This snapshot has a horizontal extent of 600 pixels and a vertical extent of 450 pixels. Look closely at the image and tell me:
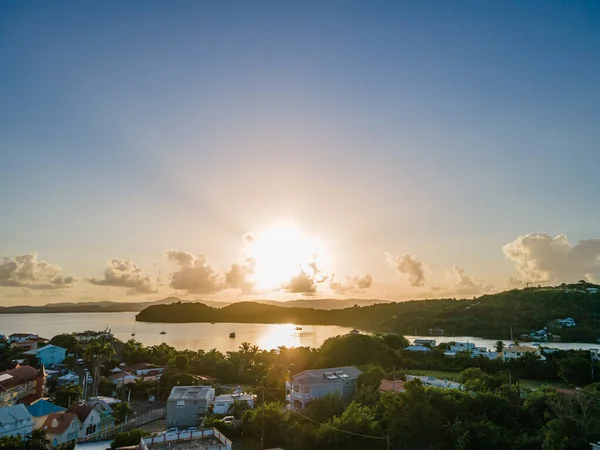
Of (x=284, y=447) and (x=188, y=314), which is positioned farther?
(x=188, y=314)

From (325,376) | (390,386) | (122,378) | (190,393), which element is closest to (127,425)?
(190,393)

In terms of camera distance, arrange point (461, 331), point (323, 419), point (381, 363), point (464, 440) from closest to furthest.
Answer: point (464, 440) < point (323, 419) < point (381, 363) < point (461, 331)

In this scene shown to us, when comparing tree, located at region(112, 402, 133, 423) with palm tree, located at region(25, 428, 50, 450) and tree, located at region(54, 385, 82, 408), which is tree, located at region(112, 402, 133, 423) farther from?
palm tree, located at region(25, 428, 50, 450)

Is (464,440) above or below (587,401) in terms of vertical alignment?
below

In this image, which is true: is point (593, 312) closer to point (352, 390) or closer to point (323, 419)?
point (352, 390)

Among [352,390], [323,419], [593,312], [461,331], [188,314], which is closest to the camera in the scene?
[323,419]

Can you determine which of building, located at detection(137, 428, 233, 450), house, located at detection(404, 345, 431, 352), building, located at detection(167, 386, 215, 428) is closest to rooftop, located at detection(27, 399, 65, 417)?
building, located at detection(167, 386, 215, 428)

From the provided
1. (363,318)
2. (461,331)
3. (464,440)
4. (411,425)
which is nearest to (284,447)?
(411,425)

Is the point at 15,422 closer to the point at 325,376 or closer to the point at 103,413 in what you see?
the point at 103,413
